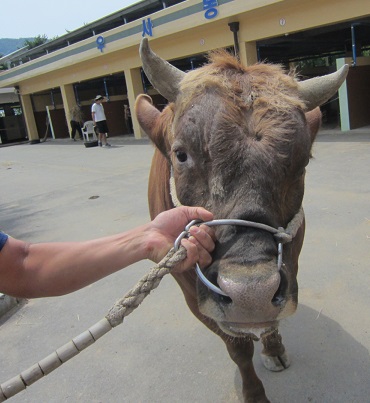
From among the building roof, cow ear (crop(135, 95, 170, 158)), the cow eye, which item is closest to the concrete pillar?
the building roof

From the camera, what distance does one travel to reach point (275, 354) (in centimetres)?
275

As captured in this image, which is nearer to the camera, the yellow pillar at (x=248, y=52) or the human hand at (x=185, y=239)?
the human hand at (x=185, y=239)

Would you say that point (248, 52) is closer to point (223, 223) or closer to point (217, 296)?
point (223, 223)

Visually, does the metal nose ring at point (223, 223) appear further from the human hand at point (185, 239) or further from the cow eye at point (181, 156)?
the cow eye at point (181, 156)

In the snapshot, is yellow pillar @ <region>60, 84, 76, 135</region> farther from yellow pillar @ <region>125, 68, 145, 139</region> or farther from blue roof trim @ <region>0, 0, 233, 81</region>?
yellow pillar @ <region>125, 68, 145, 139</region>

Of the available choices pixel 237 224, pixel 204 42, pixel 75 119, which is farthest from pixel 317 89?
pixel 75 119

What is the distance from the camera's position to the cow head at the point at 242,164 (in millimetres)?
1472

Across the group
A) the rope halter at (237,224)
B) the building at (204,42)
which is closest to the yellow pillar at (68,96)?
the building at (204,42)

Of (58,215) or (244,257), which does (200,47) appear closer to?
(58,215)

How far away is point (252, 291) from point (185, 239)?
34 cm

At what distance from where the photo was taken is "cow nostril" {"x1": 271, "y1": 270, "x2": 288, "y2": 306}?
58.1 inches

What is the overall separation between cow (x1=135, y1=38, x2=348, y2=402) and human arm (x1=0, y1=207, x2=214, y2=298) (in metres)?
0.16

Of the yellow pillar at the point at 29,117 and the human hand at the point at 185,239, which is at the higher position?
the yellow pillar at the point at 29,117

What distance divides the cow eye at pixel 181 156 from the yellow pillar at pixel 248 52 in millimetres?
11921
